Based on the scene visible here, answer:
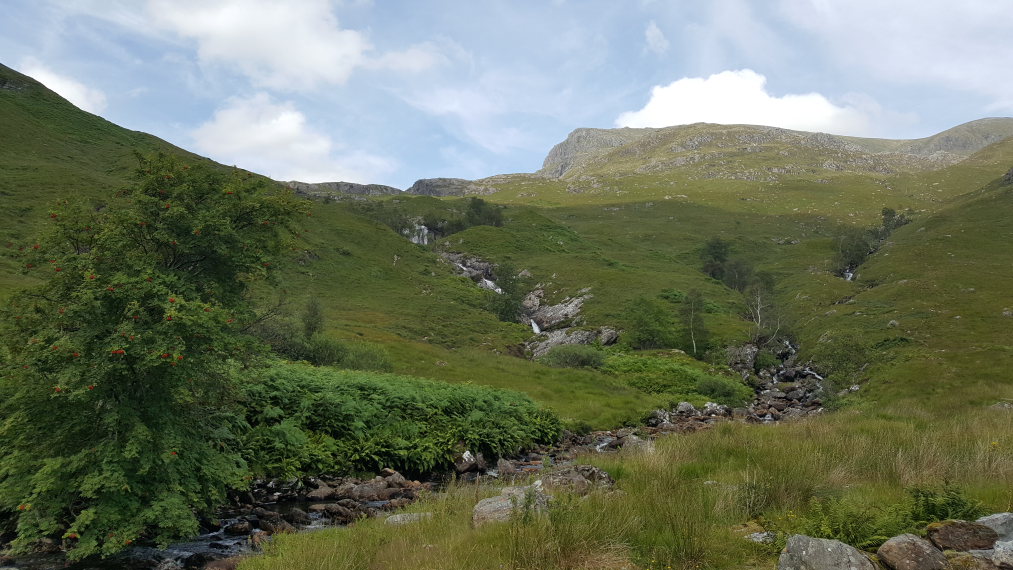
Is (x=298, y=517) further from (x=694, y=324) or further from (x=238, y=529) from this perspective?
(x=694, y=324)

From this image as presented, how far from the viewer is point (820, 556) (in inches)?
216

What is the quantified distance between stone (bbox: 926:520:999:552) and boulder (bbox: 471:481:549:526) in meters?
4.91

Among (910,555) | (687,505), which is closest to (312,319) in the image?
(687,505)

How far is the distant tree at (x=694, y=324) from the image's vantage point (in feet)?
208

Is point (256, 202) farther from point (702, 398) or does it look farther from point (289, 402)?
point (702, 398)

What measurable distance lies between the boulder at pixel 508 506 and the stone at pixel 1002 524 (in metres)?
5.50

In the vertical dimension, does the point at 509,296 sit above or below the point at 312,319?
above

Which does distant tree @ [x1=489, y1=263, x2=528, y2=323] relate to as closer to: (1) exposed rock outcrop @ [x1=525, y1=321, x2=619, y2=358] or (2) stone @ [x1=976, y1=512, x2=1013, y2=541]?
(1) exposed rock outcrop @ [x1=525, y1=321, x2=619, y2=358]

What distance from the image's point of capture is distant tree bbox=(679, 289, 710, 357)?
2500 inches

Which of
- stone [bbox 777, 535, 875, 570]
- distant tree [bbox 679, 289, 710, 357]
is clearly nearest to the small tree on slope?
stone [bbox 777, 535, 875, 570]

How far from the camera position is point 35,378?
432 inches

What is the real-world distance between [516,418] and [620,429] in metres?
8.22

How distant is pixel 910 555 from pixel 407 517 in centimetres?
819

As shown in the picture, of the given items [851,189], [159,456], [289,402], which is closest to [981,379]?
[289,402]
